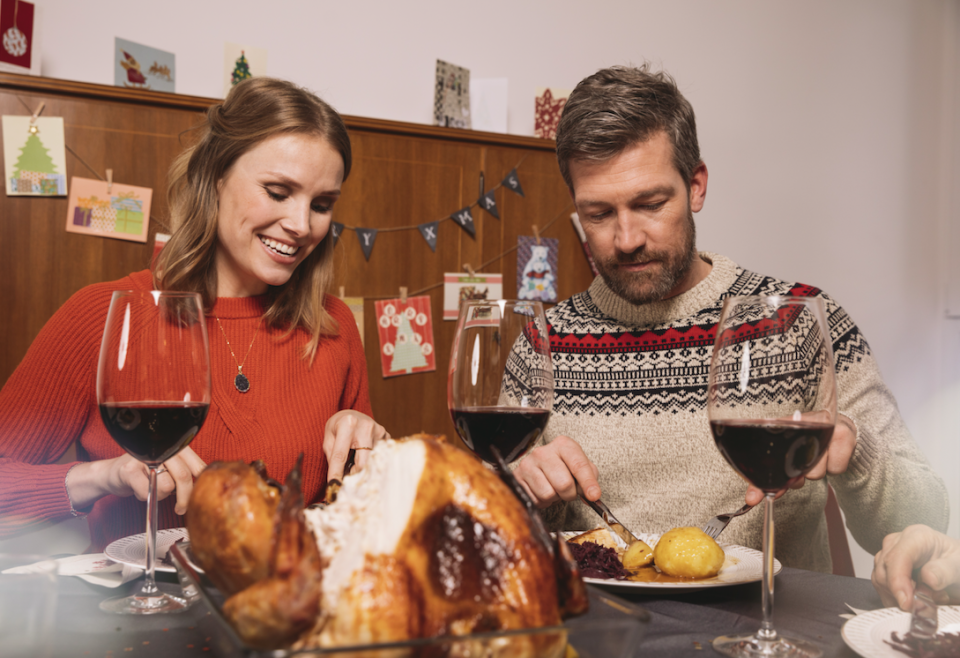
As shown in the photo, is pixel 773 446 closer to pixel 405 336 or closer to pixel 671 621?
pixel 671 621

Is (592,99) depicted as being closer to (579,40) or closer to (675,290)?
(675,290)

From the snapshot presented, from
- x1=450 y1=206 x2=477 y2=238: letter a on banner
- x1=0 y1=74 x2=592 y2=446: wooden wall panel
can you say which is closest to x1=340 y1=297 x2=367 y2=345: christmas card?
x1=0 y1=74 x2=592 y2=446: wooden wall panel

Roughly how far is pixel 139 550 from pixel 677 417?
98 cm

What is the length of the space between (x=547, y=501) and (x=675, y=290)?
2.26ft

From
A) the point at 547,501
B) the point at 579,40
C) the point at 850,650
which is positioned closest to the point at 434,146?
the point at 579,40

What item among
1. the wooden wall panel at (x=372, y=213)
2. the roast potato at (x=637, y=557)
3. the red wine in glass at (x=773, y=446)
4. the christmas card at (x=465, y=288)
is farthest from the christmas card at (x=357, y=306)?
the red wine in glass at (x=773, y=446)

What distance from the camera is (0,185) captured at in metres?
2.24

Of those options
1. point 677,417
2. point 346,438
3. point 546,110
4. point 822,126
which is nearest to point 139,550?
point 346,438

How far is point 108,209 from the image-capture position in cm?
234

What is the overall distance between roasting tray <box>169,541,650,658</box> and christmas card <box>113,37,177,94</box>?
2402 millimetres

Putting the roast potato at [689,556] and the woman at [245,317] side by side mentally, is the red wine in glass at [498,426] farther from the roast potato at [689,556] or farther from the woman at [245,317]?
the woman at [245,317]

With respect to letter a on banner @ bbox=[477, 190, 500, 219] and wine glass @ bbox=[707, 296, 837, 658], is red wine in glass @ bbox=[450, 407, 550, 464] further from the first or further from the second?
letter a on banner @ bbox=[477, 190, 500, 219]

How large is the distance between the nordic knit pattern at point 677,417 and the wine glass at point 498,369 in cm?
57

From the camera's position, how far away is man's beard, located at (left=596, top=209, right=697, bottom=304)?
4.70ft
